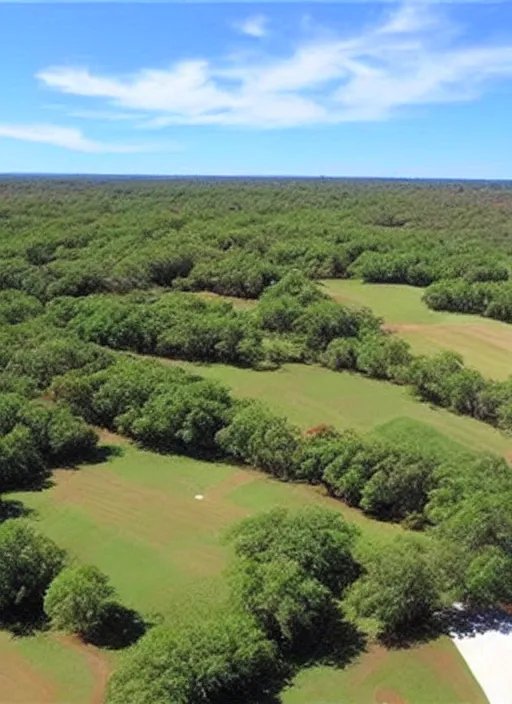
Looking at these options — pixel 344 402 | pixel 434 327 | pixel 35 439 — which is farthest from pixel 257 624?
pixel 434 327

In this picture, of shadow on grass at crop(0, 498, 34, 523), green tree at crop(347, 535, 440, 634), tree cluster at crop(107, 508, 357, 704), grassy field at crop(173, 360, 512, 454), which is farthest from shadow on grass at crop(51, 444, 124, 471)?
green tree at crop(347, 535, 440, 634)

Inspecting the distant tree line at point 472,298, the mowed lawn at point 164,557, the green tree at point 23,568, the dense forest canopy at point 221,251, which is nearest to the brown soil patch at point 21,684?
the mowed lawn at point 164,557

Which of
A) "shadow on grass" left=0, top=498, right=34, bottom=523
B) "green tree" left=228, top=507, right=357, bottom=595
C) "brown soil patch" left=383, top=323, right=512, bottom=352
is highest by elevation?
"brown soil patch" left=383, top=323, right=512, bottom=352

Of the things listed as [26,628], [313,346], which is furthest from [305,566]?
[313,346]

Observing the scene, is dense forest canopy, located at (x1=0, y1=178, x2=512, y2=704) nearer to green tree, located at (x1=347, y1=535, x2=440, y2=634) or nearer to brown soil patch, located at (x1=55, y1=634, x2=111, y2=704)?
green tree, located at (x1=347, y1=535, x2=440, y2=634)

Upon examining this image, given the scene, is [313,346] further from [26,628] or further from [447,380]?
[26,628]
